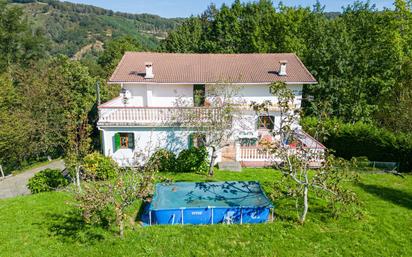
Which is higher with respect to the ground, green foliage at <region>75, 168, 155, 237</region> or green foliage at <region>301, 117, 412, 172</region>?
green foliage at <region>75, 168, 155, 237</region>

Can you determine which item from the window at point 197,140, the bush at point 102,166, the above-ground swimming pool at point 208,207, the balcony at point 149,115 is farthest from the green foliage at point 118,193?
the window at point 197,140

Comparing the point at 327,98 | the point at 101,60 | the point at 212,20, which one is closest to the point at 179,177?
the point at 327,98

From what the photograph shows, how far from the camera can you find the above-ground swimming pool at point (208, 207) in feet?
42.9

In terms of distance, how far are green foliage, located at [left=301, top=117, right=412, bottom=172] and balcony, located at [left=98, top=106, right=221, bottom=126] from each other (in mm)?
8516

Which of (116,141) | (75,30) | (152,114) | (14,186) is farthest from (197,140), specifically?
(75,30)

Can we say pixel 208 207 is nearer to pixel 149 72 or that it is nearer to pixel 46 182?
pixel 46 182

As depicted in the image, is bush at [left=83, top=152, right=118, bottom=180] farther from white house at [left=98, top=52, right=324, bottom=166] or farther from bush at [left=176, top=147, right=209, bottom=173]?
bush at [left=176, top=147, right=209, bottom=173]

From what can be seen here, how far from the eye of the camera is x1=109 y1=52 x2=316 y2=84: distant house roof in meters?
25.3

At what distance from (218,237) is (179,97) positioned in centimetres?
1469

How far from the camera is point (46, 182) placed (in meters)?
17.8

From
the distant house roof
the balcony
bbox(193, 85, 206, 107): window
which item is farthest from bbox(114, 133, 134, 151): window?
bbox(193, 85, 206, 107): window

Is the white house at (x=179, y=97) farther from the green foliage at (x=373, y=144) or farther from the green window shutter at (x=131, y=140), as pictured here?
the green foliage at (x=373, y=144)

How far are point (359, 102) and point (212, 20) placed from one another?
2922 cm

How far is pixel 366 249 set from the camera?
11352 millimetres
